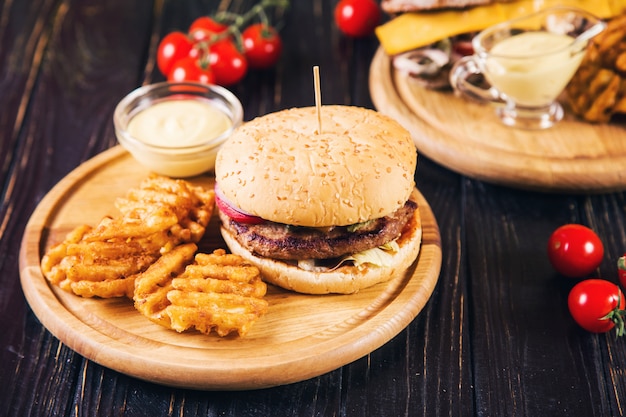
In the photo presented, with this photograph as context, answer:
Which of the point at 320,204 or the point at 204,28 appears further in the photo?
the point at 204,28

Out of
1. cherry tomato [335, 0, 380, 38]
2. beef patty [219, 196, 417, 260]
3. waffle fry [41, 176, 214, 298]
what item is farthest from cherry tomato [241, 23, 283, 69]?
beef patty [219, 196, 417, 260]

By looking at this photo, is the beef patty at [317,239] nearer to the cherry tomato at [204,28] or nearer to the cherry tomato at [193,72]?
the cherry tomato at [193,72]

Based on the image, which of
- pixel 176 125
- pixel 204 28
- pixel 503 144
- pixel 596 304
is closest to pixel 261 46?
pixel 204 28

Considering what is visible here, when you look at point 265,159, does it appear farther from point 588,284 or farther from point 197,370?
point 588,284

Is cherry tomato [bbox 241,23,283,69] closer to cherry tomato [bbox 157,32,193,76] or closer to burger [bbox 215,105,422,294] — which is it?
cherry tomato [bbox 157,32,193,76]

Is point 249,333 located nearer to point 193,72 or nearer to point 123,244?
point 123,244

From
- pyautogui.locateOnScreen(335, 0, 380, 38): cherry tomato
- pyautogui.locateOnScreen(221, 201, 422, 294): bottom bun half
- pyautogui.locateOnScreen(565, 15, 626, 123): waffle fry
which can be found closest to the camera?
pyautogui.locateOnScreen(221, 201, 422, 294): bottom bun half
